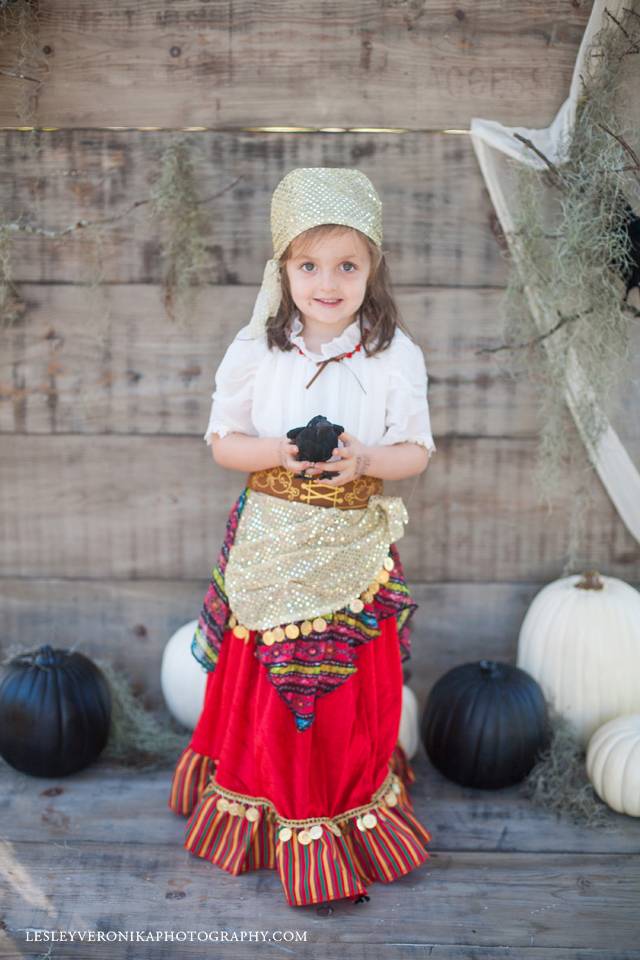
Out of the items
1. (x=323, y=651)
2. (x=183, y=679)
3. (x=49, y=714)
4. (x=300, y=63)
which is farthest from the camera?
(x=183, y=679)

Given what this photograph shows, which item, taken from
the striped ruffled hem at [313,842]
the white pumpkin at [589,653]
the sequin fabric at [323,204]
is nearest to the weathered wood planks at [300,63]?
the sequin fabric at [323,204]

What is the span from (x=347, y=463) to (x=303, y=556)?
0.26 meters

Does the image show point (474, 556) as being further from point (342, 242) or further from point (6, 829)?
point (6, 829)

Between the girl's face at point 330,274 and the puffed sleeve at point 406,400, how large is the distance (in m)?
0.18

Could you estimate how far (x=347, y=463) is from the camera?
7.17ft

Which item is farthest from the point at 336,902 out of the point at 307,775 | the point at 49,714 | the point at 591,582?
the point at 591,582

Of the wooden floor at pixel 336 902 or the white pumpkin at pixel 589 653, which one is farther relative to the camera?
the white pumpkin at pixel 589 653

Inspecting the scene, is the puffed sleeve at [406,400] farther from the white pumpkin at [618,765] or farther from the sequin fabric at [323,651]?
the white pumpkin at [618,765]

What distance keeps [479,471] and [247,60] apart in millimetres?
1415

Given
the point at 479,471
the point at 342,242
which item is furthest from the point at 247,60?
the point at 479,471

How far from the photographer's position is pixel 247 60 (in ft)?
9.11

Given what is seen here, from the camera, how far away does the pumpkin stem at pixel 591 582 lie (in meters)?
2.85

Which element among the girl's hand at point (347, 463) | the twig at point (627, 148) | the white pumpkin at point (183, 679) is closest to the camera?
the girl's hand at point (347, 463)

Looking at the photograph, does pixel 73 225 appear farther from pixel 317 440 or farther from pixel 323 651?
pixel 323 651
